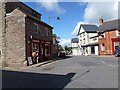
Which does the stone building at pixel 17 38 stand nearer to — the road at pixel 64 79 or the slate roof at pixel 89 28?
the road at pixel 64 79

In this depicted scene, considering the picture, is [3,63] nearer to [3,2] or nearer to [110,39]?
[3,2]

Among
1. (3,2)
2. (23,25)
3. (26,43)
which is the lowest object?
(26,43)

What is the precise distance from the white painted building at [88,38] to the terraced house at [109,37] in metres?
4.66

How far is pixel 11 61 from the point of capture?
79.8ft

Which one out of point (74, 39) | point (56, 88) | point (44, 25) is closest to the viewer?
point (56, 88)

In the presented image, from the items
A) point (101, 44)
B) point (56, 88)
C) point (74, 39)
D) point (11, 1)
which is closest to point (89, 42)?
point (101, 44)

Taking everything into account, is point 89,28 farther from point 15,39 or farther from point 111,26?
point 15,39

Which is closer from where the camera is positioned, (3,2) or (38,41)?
(3,2)

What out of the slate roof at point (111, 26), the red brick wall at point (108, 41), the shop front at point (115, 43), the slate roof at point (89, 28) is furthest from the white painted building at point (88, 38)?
the shop front at point (115, 43)

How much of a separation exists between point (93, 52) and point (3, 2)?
40.3 m

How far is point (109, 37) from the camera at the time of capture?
49281mm

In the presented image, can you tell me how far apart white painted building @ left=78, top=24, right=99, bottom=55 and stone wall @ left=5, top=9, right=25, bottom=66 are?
3596 centimetres

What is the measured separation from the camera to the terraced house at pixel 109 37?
4806 centimetres

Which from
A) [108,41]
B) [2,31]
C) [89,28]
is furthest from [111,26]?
[2,31]
